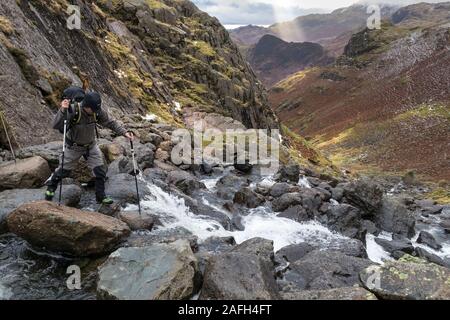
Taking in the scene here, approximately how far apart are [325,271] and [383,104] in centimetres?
9326

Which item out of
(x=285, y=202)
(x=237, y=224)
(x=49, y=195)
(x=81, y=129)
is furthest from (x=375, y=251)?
(x=49, y=195)

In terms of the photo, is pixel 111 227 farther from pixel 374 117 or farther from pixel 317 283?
pixel 374 117

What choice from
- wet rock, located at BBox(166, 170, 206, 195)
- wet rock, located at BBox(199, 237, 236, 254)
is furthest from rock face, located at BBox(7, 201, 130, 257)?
wet rock, located at BBox(166, 170, 206, 195)

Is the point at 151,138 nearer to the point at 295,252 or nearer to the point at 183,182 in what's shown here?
the point at 183,182

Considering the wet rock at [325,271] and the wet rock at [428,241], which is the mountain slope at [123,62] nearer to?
the wet rock at [325,271]

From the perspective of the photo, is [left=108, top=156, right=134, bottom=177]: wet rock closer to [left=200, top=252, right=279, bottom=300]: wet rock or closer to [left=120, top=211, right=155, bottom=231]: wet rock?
[left=120, top=211, right=155, bottom=231]: wet rock

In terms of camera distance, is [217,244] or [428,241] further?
[428,241]

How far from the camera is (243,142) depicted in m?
32.2

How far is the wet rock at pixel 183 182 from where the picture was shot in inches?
776

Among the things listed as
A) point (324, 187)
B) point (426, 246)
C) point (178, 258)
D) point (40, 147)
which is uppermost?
point (40, 147)

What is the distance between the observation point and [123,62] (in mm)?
42312
